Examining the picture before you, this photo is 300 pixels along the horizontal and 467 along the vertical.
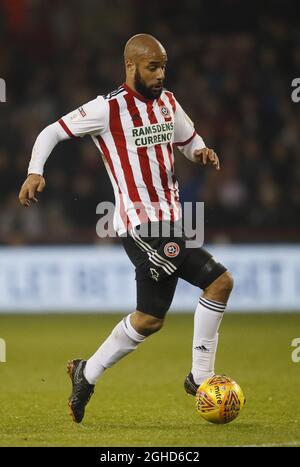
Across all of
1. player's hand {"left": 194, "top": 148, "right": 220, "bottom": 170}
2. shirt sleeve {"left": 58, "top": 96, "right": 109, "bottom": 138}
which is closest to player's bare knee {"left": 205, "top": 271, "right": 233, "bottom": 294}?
player's hand {"left": 194, "top": 148, "right": 220, "bottom": 170}

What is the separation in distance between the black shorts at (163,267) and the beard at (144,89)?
2.69 ft

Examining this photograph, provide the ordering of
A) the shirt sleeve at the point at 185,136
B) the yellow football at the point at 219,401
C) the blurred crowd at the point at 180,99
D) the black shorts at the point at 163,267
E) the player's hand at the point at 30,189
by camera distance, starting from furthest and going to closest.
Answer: the blurred crowd at the point at 180,99 < the shirt sleeve at the point at 185,136 < the black shorts at the point at 163,267 < the yellow football at the point at 219,401 < the player's hand at the point at 30,189

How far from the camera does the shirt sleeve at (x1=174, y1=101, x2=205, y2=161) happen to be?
22.4 ft

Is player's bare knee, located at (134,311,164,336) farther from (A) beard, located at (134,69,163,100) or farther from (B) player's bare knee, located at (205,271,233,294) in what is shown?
(A) beard, located at (134,69,163,100)

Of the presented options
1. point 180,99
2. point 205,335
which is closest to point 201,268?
point 205,335

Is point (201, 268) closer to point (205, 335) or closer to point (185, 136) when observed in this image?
point (205, 335)

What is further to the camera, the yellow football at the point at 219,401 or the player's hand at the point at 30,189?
the yellow football at the point at 219,401

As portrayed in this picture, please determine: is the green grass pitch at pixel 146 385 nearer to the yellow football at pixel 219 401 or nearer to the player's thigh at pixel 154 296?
the yellow football at pixel 219 401

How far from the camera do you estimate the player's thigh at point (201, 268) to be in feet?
20.6

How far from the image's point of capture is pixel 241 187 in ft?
46.9

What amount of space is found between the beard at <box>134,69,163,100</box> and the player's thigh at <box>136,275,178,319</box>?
115cm

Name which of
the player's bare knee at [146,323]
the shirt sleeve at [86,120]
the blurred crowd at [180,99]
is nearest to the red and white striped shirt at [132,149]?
the shirt sleeve at [86,120]

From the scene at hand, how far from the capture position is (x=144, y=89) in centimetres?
644

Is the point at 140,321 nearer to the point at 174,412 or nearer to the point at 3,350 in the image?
the point at 174,412
